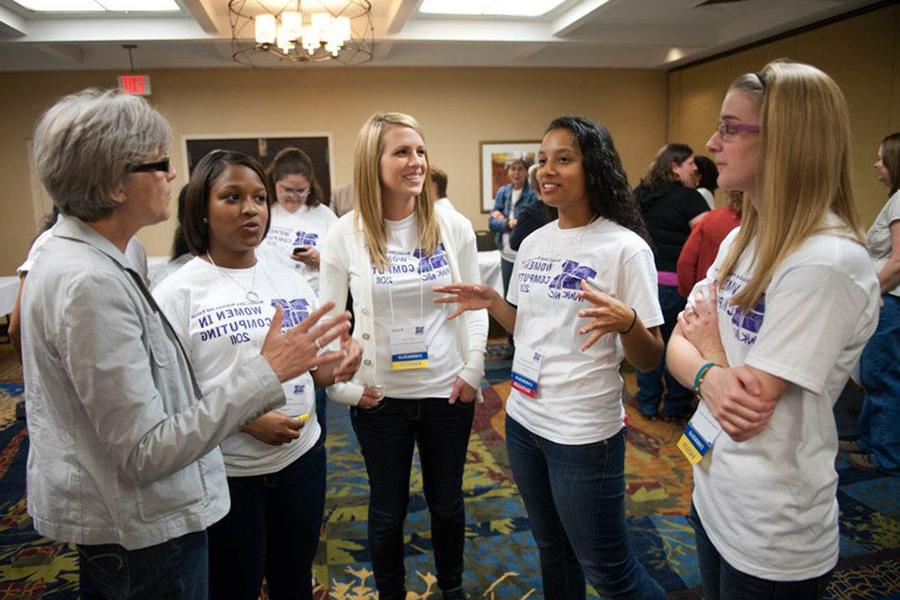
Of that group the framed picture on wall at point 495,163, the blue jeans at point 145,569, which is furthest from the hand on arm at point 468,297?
the framed picture on wall at point 495,163

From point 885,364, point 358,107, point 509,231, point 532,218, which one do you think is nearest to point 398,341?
point 532,218

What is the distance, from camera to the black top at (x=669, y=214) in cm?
369

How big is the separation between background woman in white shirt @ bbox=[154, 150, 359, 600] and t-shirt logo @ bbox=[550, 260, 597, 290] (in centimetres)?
60

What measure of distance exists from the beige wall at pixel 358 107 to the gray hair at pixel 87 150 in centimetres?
698

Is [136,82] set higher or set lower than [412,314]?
higher

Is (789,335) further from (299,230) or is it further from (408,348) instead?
(299,230)

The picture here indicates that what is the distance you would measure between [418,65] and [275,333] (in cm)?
727

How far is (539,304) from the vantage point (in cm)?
170

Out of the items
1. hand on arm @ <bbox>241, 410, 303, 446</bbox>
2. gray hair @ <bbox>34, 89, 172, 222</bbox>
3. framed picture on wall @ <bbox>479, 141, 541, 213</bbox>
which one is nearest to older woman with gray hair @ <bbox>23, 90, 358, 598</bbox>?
gray hair @ <bbox>34, 89, 172, 222</bbox>

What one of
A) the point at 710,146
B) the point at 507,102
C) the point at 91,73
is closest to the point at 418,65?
the point at 507,102

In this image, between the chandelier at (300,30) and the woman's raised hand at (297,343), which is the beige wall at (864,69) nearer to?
the chandelier at (300,30)

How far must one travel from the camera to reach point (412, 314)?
75.4 inches

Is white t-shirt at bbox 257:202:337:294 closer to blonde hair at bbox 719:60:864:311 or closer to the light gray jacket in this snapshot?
the light gray jacket

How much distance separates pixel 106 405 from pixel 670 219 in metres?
3.47
